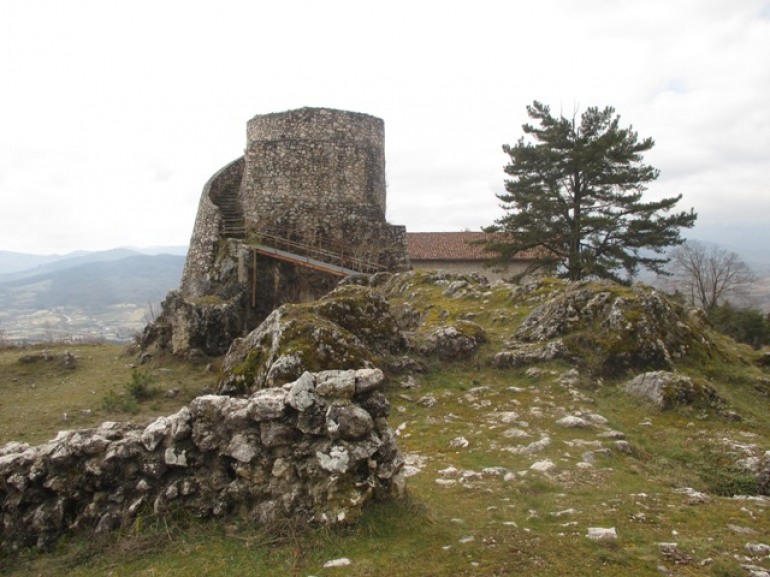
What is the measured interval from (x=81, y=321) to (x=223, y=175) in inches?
4935

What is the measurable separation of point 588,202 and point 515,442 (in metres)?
23.0

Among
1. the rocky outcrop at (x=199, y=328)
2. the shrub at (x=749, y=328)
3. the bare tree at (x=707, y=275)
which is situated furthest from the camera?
the bare tree at (x=707, y=275)

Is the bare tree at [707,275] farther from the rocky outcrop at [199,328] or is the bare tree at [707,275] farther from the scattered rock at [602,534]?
the scattered rock at [602,534]

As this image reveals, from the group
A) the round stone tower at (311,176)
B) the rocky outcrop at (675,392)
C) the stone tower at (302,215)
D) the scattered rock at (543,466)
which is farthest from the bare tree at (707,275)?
the scattered rock at (543,466)

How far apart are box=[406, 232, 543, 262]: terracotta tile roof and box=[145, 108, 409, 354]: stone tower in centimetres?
1435

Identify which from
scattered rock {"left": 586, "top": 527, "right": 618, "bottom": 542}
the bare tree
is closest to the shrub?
the bare tree

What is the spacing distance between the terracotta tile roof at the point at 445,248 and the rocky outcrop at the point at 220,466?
1446 inches

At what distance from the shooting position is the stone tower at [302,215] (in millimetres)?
27141

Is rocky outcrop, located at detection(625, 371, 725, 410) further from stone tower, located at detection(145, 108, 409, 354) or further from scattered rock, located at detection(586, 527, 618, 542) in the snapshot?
stone tower, located at detection(145, 108, 409, 354)

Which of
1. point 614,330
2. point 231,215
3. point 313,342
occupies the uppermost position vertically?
point 231,215

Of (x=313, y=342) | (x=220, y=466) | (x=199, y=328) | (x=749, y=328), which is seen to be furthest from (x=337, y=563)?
(x=749, y=328)

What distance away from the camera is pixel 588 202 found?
29672 mm

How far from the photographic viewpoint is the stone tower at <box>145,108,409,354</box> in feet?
89.0

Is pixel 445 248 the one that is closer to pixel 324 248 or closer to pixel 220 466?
pixel 324 248
